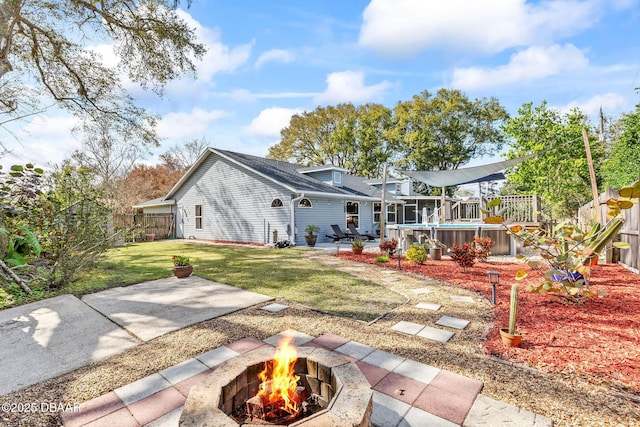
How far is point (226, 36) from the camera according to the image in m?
8.85

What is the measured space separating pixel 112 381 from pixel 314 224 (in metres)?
11.7

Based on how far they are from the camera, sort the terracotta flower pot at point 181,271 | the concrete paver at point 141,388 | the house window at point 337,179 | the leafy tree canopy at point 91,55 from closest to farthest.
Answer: the concrete paver at point 141,388 < the terracotta flower pot at point 181,271 < the leafy tree canopy at point 91,55 < the house window at point 337,179

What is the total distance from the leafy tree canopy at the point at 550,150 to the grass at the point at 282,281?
59.3ft

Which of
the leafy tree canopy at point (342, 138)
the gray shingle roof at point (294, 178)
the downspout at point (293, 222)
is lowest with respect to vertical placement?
the downspout at point (293, 222)

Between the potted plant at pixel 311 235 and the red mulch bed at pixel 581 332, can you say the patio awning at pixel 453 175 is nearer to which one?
the potted plant at pixel 311 235

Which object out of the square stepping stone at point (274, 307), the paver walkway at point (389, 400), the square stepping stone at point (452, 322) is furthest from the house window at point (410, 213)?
the paver walkway at point (389, 400)

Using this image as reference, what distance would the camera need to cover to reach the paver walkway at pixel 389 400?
1.93 m

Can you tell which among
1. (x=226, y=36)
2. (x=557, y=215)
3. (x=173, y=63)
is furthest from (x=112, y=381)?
(x=557, y=215)

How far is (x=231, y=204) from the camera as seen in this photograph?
1524 cm

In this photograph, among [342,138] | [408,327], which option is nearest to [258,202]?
[408,327]

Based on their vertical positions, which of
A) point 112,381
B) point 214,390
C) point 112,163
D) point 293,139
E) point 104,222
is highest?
point 293,139

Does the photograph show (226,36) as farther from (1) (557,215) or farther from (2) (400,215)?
(1) (557,215)

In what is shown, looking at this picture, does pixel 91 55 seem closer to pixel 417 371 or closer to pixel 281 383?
pixel 281 383

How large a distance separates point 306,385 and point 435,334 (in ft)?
6.86
